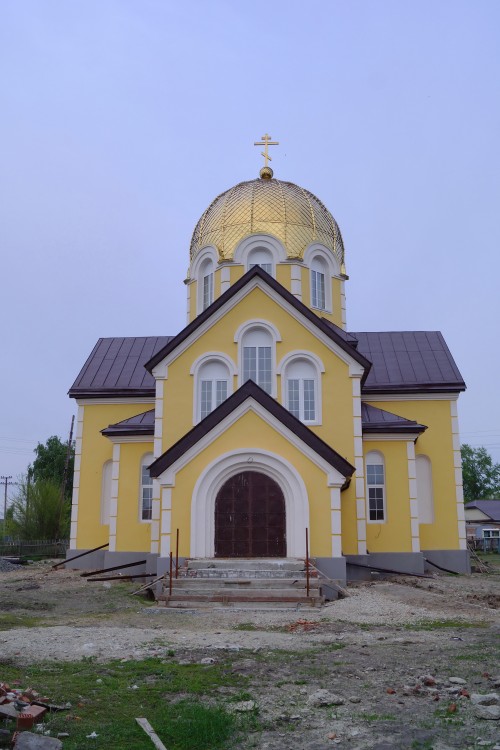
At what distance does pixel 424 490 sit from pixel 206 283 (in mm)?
10103

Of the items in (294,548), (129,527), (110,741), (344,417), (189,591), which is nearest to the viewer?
(110,741)

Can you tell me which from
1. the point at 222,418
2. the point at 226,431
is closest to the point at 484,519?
the point at 226,431

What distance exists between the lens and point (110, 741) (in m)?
6.14

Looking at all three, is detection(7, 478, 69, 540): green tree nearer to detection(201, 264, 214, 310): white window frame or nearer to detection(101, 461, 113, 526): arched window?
detection(101, 461, 113, 526): arched window

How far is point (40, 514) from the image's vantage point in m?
39.7

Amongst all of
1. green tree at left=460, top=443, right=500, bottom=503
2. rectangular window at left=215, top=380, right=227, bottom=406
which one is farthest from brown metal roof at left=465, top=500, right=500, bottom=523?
rectangular window at left=215, top=380, right=227, bottom=406

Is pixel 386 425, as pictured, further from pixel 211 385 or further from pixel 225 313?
pixel 225 313

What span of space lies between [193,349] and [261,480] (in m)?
4.84

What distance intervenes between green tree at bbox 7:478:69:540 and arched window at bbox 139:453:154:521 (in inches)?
693

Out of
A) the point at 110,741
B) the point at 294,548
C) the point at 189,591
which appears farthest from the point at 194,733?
the point at 294,548

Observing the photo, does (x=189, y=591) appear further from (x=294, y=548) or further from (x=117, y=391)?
(x=117, y=391)

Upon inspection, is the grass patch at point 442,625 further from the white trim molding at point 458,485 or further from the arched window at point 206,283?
the arched window at point 206,283

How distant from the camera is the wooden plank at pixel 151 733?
19.4 feet

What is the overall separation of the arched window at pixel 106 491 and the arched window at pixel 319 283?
29.9 ft
